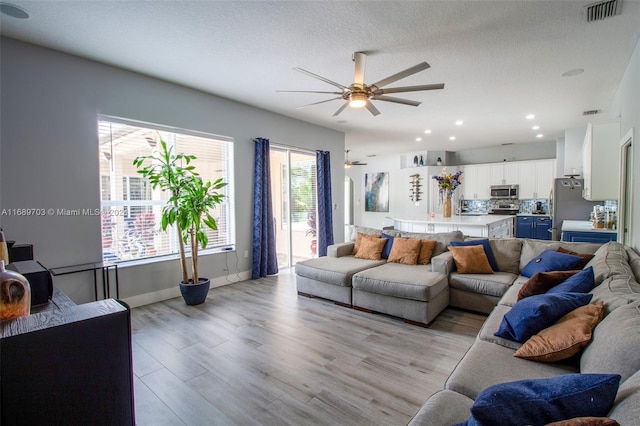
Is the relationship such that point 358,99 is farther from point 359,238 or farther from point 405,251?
point 359,238

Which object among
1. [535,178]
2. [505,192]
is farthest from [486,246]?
[535,178]

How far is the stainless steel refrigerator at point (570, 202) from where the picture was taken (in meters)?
6.16

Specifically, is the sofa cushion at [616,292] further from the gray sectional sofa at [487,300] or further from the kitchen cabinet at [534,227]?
the kitchen cabinet at [534,227]

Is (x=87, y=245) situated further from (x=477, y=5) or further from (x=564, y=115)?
(x=564, y=115)

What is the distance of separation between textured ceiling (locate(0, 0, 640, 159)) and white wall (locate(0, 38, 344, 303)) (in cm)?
22

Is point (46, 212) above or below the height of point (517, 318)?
above

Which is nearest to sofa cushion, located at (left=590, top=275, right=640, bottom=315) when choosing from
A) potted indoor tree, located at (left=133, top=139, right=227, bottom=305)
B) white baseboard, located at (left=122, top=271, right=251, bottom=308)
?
potted indoor tree, located at (left=133, top=139, right=227, bottom=305)

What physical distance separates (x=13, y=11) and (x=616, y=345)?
176 inches

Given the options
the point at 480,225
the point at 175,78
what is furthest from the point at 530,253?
the point at 175,78

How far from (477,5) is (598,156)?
9.80 ft

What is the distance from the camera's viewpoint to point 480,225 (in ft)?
17.3

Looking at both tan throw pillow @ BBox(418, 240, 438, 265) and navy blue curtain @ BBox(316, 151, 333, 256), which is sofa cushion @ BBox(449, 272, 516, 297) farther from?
navy blue curtain @ BBox(316, 151, 333, 256)

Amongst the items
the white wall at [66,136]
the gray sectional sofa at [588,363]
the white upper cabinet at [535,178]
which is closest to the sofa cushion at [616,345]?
the gray sectional sofa at [588,363]

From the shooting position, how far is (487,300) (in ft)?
11.4
